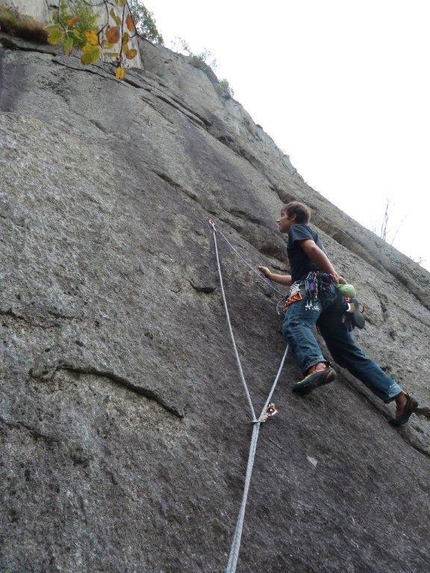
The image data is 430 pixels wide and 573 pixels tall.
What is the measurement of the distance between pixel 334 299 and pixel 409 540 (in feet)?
7.00

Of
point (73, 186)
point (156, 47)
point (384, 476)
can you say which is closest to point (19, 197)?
point (73, 186)

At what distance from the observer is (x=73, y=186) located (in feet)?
15.1


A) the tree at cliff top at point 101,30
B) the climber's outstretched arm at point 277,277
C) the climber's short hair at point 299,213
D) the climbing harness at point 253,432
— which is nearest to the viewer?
the climbing harness at point 253,432

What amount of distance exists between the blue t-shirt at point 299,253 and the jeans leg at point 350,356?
19.4 inches

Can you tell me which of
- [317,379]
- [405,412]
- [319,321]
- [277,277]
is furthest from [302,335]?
[277,277]

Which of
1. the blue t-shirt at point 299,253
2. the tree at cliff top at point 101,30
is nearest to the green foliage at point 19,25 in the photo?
the tree at cliff top at point 101,30

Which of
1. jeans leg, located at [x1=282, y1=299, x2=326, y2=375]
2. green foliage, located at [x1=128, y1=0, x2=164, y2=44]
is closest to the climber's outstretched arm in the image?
jeans leg, located at [x1=282, y1=299, x2=326, y2=375]

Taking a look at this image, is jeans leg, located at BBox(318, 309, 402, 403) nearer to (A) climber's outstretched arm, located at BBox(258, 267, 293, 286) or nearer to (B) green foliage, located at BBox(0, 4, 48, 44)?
(A) climber's outstretched arm, located at BBox(258, 267, 293, 286)

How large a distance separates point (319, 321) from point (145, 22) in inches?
619

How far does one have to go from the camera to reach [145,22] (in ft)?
54.4

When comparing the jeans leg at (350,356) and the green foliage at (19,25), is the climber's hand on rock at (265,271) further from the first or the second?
the green foliage at (19,25)

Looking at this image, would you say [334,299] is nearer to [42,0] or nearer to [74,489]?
[74,489]

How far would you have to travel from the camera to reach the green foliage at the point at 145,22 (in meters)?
15.9

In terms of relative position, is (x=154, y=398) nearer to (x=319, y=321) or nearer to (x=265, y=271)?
(x=319, y=321)
